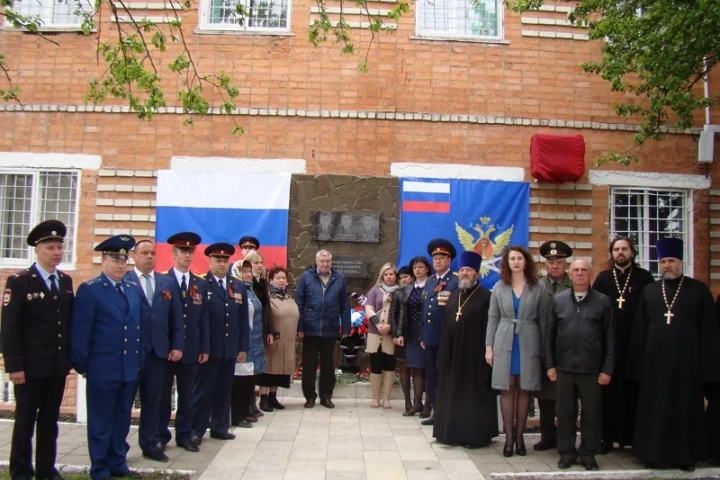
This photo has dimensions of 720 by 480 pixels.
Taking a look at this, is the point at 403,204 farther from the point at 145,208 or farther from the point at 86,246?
the point at 86,246

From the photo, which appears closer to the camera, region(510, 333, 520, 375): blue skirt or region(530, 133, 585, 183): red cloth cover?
region(510, 333, 520, 375): blue skirt

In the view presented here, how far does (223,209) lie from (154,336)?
437 centimetres

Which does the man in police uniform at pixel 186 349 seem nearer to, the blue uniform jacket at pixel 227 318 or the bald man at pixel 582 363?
the blue uniform jacket at pixel 227 318

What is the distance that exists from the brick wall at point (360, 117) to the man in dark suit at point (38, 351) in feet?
16.1

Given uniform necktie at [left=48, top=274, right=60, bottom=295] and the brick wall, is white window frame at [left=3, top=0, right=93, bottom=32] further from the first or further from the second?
uniform necktie at [left=48, top=274, right=60, bottom=295]

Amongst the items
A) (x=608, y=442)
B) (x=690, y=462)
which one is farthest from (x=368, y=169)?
(x=690, y=462)

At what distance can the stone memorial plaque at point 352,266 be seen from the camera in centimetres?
1005

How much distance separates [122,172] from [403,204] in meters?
4.38

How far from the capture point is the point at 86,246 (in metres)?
10.2

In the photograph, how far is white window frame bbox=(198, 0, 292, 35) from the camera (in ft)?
34.2

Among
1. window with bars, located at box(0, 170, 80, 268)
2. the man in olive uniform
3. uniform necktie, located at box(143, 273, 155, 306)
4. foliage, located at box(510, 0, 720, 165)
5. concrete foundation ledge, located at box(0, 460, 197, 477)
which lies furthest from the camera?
window with bars, located at box(0, 170, 80, 268)

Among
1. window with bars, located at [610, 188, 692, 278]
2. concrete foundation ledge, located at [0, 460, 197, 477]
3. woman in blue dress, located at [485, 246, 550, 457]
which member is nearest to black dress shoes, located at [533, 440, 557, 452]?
woman in blue dress, located at [485, 246, 550, 457]

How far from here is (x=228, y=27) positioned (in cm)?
1048

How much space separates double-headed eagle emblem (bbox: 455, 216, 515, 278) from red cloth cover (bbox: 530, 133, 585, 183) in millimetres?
1114
